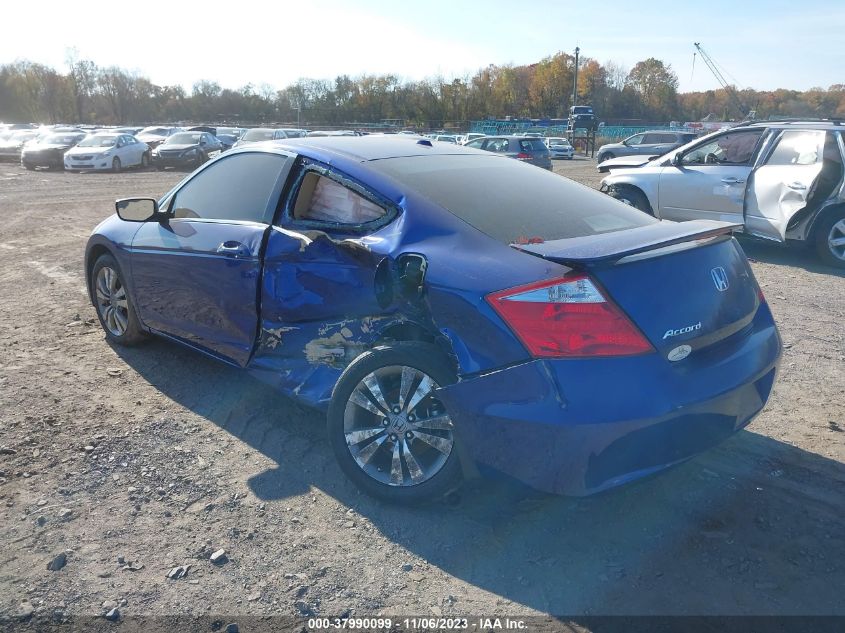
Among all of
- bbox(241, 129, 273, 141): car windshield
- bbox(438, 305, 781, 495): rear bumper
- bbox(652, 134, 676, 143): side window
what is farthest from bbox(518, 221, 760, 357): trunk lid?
bbox(652, 134, 676, 143): side window

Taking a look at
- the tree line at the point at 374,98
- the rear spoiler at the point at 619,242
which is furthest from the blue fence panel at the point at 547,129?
the rear spoiler at the point at 619,242

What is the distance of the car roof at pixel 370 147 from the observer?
391 centimetres

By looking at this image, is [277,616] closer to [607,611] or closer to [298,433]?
[607,611]

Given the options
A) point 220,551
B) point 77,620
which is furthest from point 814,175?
point 77,620

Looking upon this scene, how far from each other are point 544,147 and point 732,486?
24.5 metres

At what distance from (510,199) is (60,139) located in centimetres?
3081

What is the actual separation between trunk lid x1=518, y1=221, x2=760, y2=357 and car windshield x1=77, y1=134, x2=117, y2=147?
91.7 feet

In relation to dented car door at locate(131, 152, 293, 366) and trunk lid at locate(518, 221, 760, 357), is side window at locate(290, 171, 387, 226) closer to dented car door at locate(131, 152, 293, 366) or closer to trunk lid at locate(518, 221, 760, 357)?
dented car door at locate(131, 152, 293, 366)

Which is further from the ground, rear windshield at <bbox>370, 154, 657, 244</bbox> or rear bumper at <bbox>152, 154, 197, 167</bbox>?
rear windshield at <bbox>370, 154, 657, 244</bbox>

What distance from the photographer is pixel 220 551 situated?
291 centimetres

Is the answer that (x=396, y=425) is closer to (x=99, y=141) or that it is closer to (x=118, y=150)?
(x=118, y=150)

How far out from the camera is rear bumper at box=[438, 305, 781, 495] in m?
2.62

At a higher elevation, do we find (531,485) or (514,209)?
(514,209)

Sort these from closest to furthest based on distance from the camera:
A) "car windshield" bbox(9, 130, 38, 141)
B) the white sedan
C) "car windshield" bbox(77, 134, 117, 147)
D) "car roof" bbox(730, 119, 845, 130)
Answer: "car roof" bbox(730, 119, 845, 130), the white sedan, "car windshield" bbox(77, 134, 117, 147), "car windshield" bbox(9, 130, 38, 141)
